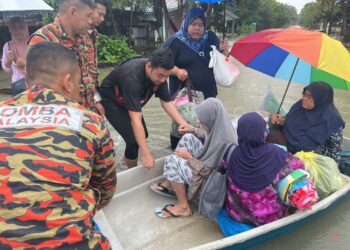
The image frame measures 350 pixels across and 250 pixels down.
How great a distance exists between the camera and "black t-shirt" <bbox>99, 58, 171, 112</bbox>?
9.90 feet

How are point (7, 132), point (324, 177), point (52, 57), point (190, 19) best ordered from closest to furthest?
1. point (7, 132)
2. point (52, 57)
3. point (324, 177)
4. point (190, 19)

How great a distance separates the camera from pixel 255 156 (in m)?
2.50

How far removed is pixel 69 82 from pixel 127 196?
6.39ft

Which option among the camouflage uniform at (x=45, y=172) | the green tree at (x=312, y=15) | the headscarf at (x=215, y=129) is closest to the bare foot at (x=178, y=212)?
the headscarf at (x=215, y=129)

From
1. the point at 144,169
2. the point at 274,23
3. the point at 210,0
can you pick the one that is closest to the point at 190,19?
the point at 210,0

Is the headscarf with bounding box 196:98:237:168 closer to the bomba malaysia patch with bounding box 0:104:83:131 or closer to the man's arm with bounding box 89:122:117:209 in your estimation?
the man's arm with bounding box 89:122:117:209

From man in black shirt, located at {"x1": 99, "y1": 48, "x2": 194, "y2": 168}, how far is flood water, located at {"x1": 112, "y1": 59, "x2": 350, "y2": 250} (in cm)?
133

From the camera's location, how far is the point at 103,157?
147 centimetres

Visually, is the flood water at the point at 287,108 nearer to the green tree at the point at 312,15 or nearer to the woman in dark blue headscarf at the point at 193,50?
the woman in dark blue headscarf at the point at 193,50

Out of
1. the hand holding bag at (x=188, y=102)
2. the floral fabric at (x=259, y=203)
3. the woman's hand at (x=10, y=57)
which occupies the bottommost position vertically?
the floral fabric at (x=259, y=203)

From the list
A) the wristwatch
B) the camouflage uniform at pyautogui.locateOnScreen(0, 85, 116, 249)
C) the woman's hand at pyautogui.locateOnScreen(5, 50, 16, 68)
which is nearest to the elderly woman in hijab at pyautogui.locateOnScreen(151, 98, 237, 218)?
the wristwatch

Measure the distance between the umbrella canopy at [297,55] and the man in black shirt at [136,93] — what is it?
109 centimetres

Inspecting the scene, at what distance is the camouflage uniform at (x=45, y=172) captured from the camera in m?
1.20

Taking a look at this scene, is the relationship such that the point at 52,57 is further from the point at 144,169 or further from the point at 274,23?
the point at 274,23
